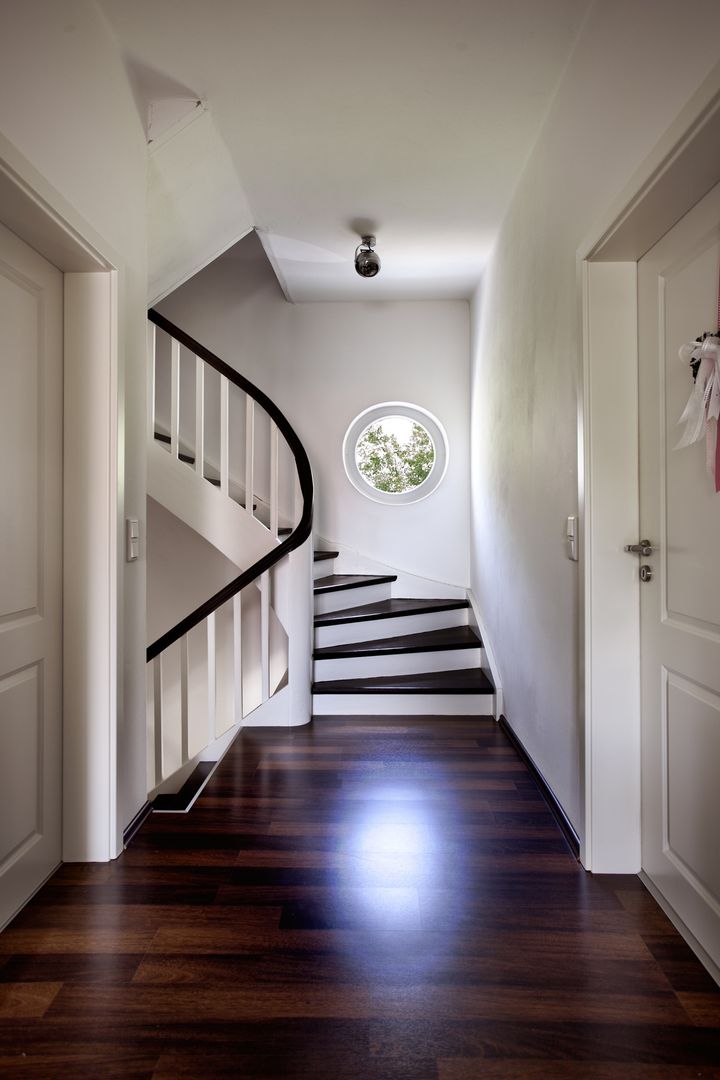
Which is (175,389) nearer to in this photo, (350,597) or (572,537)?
(350,597)

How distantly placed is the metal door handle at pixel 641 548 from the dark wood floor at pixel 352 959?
99cm

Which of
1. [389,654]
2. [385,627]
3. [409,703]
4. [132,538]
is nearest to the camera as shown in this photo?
[132,538]

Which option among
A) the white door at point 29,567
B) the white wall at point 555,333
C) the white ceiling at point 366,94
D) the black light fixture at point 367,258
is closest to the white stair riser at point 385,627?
the white wall at point 555,333

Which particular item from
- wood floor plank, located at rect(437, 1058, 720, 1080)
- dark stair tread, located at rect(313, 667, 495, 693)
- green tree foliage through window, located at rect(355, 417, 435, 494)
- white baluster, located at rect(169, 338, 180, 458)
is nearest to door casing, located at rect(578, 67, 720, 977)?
wood floor plank, located at rect(437, 1058, 720, 1080)

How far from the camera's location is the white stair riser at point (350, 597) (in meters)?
3.75

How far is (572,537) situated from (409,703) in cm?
170

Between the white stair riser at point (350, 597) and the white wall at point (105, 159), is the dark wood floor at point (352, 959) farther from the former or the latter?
the white stair riser at point (350, 597)

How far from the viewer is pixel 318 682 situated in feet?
11.1

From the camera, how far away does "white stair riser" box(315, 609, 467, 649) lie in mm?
3549

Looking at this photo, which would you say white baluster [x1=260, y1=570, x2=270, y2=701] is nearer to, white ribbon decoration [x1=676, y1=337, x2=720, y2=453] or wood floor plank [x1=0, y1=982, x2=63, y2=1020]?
wood floor plank [x1=0, y1=982, x2=63, y2=1020]

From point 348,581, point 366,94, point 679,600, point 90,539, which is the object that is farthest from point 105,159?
point 348,581

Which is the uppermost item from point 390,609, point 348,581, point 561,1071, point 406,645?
point 348,581

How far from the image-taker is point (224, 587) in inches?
→ 126

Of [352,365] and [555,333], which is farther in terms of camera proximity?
[352,365]
